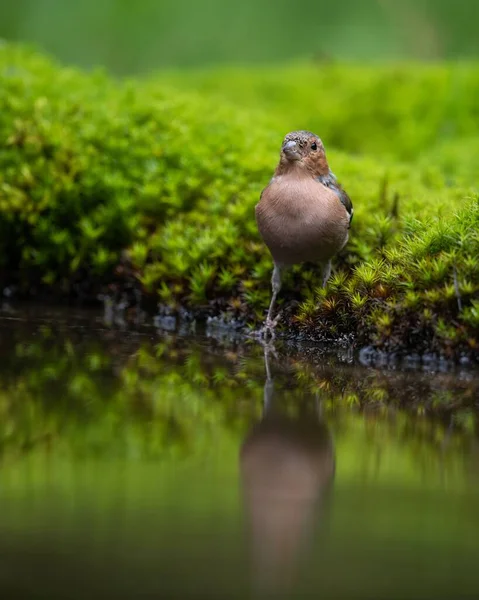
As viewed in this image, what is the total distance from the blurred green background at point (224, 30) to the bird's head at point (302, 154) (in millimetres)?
6562

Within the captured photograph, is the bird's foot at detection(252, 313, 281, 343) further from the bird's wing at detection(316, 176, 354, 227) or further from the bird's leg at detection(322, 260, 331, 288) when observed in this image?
the bird's wing at detection(316, 176, 354, 227)

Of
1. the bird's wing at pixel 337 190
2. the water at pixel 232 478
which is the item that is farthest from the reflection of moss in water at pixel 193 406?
the bird's wing at pixel 337 190

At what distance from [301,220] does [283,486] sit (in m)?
2.43

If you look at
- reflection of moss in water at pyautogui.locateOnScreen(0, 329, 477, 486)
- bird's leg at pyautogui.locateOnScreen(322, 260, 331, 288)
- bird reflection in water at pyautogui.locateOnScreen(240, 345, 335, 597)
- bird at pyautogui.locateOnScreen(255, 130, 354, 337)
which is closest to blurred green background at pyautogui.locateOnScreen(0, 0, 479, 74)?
bird at pyautogui.locateOnScreen(255, 130, 354, 337)

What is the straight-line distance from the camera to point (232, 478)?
9.22 ft

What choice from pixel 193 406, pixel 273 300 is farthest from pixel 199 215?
pixel 193 406

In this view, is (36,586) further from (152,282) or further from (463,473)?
(152,282)

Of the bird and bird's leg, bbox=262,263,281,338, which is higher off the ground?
the bird

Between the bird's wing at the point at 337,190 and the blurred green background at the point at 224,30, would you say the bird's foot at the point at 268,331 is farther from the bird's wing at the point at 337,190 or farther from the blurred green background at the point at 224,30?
the blurred green background at the point at 224,30

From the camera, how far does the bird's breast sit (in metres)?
4.98

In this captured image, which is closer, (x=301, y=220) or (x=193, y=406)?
(x=193, y=406)

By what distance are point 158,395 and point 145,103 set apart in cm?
430

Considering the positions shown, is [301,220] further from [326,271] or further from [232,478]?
[232,478]

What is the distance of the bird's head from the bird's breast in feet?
0.40
